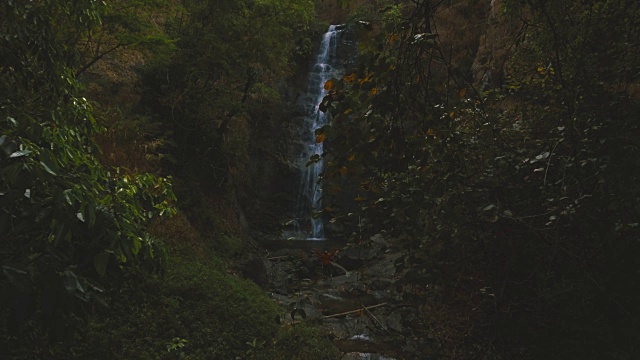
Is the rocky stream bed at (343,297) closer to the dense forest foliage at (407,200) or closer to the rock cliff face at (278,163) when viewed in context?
the dense forest foliage at (407,200)

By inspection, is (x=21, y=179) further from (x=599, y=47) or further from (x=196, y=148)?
(x=196, y=148)

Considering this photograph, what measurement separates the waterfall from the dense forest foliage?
847 centimetres

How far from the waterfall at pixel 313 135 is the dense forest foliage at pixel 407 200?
8.47m

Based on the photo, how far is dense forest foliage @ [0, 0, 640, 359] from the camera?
6.25 feet

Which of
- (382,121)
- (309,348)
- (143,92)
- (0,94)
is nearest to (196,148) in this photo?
(143,92)

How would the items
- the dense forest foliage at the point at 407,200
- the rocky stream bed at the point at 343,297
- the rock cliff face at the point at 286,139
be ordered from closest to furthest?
the dense forest foliage at the point at 407,200
the rocky stream bed at the point at 343,297
the rock cliff face at the point at 286,139

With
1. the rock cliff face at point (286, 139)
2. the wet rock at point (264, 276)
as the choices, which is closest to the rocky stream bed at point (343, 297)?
the wet rock at point (264, 276)

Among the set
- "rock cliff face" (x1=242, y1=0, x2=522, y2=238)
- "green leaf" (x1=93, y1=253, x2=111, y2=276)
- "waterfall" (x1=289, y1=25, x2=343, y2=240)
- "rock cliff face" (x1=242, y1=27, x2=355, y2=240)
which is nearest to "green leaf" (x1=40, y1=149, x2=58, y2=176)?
"green leaf" (x1=93, y1=253, x2=111, y2=276)

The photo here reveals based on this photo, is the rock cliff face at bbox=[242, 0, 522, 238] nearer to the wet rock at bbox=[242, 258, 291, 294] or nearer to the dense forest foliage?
the wet rock at bbox=[242, 258, 291, 294]

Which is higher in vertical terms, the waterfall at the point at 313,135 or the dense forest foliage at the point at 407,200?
the waterfall at the point at 313,135

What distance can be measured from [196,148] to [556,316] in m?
10.4

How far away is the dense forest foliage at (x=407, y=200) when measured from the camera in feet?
6.25

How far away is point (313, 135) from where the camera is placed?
763 inches

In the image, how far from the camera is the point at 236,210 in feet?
46.5
